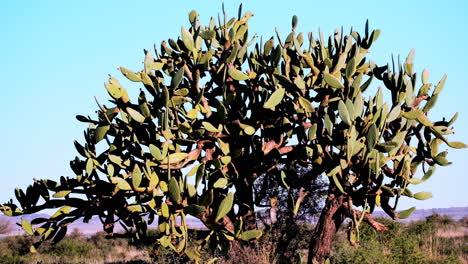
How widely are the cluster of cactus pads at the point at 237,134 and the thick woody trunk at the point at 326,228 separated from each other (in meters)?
0.23

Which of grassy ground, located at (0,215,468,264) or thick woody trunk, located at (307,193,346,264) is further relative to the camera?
grassy ground, located at (0,215,468,264)

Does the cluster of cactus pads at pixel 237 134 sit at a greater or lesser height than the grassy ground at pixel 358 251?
greater

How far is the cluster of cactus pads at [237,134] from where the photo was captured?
6.48m

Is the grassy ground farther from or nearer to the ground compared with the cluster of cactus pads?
nearer to the ground

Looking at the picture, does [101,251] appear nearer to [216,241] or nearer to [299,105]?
[216,241]

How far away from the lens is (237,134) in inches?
277

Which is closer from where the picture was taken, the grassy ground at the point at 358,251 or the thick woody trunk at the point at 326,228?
the thick woody trunk at the point at 326,228

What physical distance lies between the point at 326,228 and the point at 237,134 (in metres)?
1.73

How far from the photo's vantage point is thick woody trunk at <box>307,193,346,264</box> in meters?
7.20

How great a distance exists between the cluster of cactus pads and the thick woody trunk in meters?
0.23

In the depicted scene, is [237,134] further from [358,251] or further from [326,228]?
[358,251]

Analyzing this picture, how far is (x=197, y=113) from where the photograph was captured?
6.79 meters

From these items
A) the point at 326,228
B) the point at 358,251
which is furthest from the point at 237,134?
the point at 358,251

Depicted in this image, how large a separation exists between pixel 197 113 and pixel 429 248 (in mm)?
8745
